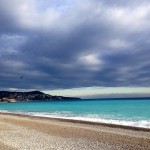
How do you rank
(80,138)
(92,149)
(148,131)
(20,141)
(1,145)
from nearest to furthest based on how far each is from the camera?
(92,149) → (1,145) → (20,141) → (80,138) → (148,131)

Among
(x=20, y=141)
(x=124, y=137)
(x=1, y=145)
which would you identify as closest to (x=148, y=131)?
(x=124, y=137)

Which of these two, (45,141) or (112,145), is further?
(45,141)

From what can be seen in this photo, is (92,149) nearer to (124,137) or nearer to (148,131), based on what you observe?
(124,137)

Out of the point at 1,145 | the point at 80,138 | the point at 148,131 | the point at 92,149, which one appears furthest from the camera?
the point at 148,131

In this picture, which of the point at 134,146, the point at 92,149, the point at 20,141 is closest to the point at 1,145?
the point at 20,141

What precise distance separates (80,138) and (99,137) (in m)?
1.26

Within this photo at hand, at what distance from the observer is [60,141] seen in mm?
17125

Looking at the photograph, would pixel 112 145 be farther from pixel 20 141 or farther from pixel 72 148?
pixel 20 141

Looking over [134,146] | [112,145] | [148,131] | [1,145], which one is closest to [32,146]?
[1,145]

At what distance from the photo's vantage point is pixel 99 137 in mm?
18719

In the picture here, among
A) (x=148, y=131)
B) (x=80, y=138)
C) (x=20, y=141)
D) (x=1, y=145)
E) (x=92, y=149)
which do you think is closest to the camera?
(x=92, y=149)

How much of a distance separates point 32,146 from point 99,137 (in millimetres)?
5123

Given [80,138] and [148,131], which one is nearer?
[80,138]

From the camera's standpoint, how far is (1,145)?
15.6 meters
